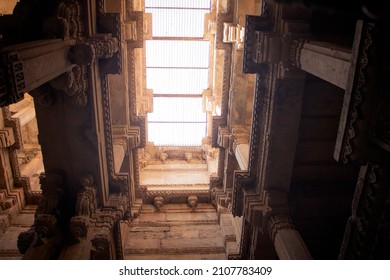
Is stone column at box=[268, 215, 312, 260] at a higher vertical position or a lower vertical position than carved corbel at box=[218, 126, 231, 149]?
lower

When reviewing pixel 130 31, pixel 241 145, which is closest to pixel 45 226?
pixel 130 31

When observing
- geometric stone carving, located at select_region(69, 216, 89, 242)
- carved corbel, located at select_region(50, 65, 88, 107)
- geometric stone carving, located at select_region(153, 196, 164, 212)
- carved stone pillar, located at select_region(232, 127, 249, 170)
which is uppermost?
carved corbel, located at select_region(50, 65, 88, 107)

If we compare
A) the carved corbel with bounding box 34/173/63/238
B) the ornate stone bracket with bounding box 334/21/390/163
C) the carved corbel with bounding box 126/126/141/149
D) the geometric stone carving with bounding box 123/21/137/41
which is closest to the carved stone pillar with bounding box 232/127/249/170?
the carved corbel with bounding box 126/126/141/149

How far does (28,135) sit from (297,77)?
35.1ft

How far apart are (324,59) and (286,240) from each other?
2.97 meters

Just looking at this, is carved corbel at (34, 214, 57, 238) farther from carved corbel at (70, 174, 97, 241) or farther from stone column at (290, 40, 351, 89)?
stone column at (290, 40, 351, 89)

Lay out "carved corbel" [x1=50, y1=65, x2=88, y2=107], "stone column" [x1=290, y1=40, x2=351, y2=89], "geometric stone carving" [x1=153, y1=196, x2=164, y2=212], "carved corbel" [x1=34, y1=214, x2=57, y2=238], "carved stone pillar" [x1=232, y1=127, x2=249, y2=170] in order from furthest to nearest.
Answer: "geometric stone carving" [x1=153, y1=196, x2=164, y2=212]
"carved stone pillar" [x1=232, y1=127, x2=249, y2=170]
"carved corbel" [x1=34, y1=214, x2=57, y2=238]
"carved corbel" [x1=50, y1=65, x2=88, y2=107]
"stone column" [x1=290, y1=40, x2=351, y2=89]

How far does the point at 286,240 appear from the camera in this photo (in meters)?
5.50

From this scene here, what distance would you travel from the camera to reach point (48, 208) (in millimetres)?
5590

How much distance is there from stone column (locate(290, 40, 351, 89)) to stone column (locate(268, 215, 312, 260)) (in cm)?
265

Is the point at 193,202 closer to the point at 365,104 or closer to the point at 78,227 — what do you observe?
the point at 78,227

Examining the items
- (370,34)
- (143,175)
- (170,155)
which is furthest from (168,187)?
(370,34)

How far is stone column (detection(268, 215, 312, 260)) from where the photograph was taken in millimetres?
5113

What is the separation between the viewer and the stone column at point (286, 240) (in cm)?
511
